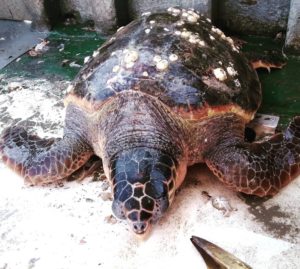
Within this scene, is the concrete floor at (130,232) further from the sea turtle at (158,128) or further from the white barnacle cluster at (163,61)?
the white barnacle cluster at (163,61)

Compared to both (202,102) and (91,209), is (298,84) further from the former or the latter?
(91,209)

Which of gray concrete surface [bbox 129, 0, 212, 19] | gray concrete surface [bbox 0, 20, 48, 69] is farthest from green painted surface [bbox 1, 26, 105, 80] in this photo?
gray concrete surface [bbox 129, 0, 212, 19]

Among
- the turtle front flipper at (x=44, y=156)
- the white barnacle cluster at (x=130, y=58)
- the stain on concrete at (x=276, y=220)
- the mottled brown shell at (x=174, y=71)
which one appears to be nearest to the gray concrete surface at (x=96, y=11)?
the mottled brown shell at (x=174, y=71)

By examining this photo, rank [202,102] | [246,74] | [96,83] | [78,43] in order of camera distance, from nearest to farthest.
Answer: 1. [202,102]
2. [96,83]
3. [246,74]
4. [78,43]

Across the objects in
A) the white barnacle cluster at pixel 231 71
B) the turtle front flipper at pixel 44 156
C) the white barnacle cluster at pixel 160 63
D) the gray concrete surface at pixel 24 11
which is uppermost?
the white barnacle cluster at pixel 160 63

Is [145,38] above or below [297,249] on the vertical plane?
above

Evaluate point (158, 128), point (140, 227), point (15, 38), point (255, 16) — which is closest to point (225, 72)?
point (158, 128)

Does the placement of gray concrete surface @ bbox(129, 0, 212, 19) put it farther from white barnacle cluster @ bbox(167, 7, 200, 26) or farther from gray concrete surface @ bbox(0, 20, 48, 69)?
gray concrete surface @ bbox(0, 20, 48, 69)

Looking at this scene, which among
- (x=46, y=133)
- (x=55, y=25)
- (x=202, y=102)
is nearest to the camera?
(x=202, y=102)

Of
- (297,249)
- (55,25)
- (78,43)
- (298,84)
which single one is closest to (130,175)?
(297,249)
